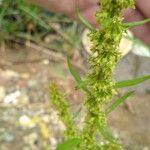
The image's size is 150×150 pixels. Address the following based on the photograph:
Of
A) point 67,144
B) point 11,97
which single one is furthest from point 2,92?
point 67,144

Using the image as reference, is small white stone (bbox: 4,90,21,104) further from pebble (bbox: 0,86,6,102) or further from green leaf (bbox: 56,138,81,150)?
green leaf (bbox: 56,138,81,150)

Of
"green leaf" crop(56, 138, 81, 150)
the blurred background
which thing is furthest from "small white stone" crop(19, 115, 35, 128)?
"green leaf" crop(56, 138, 81, 150)

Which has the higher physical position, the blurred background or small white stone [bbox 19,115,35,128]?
the blurred background

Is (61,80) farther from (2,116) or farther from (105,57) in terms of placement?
(105,57)

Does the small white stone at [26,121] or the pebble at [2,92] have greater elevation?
the pebble at [2,92]

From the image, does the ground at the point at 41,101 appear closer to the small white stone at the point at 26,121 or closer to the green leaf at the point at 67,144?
the small white stone at the point at 26,121

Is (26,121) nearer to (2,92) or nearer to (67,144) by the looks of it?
(2,92)

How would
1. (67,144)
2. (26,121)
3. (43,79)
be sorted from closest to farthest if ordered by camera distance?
(67,144) → (26,121) → (43,79)

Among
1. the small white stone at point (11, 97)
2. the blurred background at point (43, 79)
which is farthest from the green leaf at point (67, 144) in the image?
the small white stone at point (11, 97)
